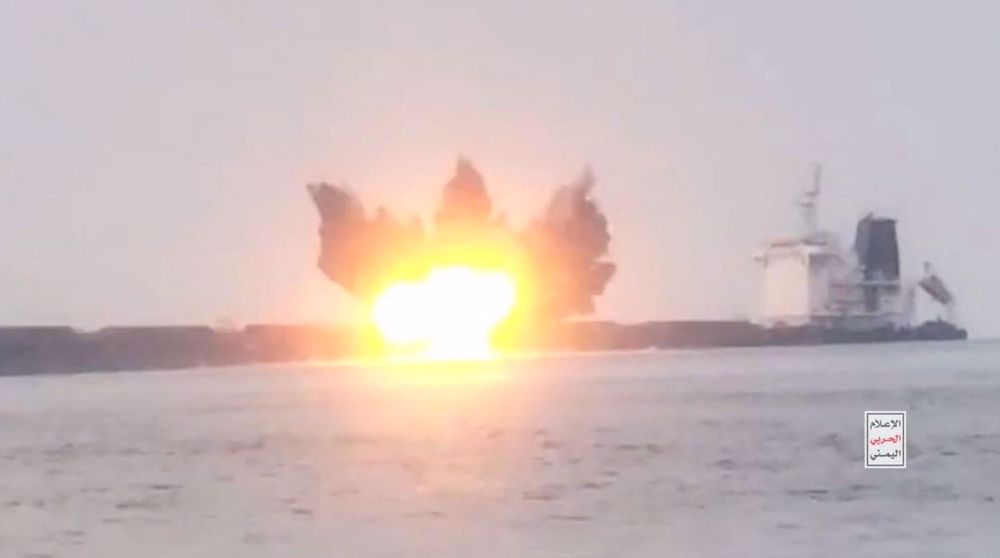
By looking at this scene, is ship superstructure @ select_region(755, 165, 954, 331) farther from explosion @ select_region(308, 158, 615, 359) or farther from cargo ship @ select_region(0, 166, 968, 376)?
explosion @ select_region(308, 158, 615, 359)

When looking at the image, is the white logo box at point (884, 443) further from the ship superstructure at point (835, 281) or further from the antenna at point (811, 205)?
the antenna at point (811, 205)

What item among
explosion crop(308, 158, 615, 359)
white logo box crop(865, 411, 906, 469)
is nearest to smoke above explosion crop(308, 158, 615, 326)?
explosion crop(308, 158, 615, 359)

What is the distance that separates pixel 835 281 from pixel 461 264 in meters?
0.46

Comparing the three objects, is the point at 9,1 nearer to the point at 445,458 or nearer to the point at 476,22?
the point at 476,22

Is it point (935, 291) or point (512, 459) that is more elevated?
point (935, 291)

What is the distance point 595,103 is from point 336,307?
396 millimetres

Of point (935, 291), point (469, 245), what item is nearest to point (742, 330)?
point (935, 291)

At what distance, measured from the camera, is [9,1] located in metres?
1.85

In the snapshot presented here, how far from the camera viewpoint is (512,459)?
1.87 meters

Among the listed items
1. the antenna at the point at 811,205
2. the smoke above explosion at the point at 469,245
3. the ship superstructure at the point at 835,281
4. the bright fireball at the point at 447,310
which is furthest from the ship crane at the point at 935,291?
the bright fireball at the point at 447,310

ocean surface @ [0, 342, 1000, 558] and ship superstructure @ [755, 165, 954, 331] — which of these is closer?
ocean surface @ [0, 342, 1000, 558]

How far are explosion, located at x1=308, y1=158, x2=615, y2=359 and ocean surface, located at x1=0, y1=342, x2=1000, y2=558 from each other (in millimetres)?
54

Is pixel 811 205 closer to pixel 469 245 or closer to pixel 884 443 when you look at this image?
pixel 884 443

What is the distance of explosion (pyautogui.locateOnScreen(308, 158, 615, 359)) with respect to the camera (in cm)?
189
